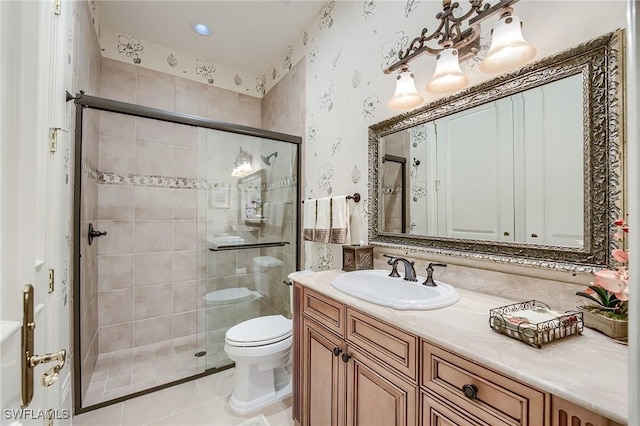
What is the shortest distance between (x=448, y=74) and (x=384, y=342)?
3.70ft

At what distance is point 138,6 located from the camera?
2123mm

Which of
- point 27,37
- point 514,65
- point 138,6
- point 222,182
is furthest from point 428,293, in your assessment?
point 138,6

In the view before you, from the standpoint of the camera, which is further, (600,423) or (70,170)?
(70,170)

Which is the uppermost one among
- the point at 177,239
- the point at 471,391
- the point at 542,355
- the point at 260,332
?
the point at 177,239

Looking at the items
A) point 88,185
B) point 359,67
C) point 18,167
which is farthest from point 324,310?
point 88,185

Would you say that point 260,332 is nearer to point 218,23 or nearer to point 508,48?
point 508,48

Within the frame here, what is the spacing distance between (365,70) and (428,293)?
4.60ft

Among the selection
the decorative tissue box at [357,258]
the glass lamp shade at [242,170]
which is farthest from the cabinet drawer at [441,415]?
the glass lamp shade at [242,170]

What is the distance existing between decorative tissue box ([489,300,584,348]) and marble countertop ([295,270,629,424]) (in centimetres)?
2

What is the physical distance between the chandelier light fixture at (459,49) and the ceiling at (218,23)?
50.1 inches

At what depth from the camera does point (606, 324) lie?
0.75 metres

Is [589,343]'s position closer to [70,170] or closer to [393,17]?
[393,17]

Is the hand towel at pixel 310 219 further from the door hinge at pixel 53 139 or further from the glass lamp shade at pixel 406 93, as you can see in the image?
the door hinge at pixel 53 139

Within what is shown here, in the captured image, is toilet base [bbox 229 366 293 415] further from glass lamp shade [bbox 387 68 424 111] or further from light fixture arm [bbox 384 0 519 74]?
light fixture arm [bbox 384 0 519 74]
